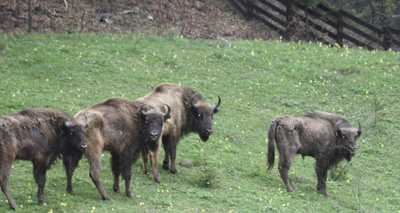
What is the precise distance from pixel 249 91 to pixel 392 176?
6.54 meters

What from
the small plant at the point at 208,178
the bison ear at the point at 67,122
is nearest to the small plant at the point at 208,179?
the small plant at the point at 208,178

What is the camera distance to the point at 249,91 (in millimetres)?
19844

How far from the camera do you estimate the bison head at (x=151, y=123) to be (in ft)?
37.6

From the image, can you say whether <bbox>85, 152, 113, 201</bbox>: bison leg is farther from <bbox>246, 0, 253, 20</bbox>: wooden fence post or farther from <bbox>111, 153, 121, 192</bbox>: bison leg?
<bbox>246, 0, 253, 20</bbox>: wooden fence post

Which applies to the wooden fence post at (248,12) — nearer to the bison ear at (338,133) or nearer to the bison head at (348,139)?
the bison ear at (338,133)

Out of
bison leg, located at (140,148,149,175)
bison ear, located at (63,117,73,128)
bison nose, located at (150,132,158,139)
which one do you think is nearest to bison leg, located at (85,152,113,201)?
bison ear, located at (63,117,73,128)

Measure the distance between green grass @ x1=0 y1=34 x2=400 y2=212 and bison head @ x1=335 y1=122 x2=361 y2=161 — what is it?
640 millimetres

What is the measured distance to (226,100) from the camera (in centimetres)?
1884

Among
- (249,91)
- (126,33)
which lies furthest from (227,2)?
Answer: (249,91)

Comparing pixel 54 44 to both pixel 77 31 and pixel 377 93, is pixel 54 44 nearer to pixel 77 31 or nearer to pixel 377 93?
pixel 77 31

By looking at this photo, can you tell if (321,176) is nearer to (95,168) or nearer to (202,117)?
(202,117)

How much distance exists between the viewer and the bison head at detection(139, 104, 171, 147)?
452 inches

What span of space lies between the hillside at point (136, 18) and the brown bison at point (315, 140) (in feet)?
41.1

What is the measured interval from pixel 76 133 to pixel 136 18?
59.3ft
